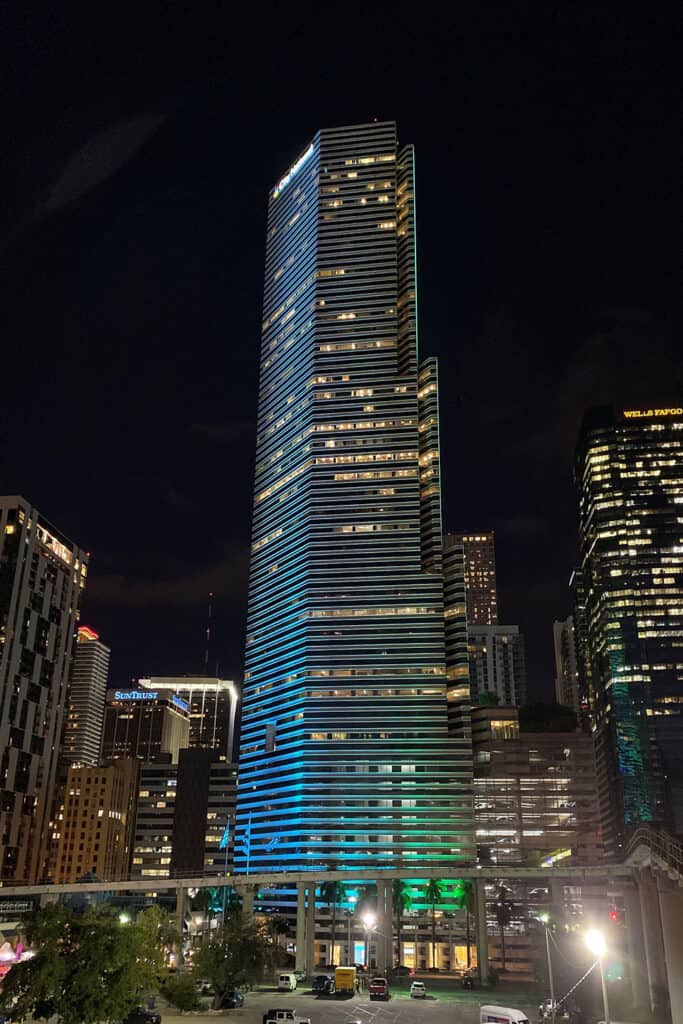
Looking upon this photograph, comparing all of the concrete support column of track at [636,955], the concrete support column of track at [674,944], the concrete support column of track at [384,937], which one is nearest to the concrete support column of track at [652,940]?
the concrete support column of track at [636,955]

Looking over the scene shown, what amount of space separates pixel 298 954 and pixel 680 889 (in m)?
80.4

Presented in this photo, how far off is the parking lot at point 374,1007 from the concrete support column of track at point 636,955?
37.7 feet

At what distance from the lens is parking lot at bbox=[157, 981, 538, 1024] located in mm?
71562

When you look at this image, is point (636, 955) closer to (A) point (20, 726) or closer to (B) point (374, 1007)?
(B) point (374, 1007)

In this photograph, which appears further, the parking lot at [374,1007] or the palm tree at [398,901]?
the palm tree at [398,901]

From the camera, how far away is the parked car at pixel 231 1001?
256 ft

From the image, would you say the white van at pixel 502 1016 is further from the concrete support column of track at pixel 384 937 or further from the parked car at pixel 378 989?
the concrete support column of track at pixel 384 937

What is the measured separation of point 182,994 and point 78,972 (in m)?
25.0

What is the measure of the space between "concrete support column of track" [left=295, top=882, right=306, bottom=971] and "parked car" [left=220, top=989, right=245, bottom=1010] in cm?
4780

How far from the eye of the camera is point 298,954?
129125 mm

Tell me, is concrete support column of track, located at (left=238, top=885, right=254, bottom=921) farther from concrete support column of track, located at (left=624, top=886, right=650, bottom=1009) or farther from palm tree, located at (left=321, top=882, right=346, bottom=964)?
concrete support column of track, located at (left=624, top=886, right=650, bottom=1009)

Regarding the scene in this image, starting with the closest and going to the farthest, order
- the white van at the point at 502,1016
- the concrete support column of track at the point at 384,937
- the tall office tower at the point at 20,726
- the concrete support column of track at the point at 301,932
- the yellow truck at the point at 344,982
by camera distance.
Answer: the white van at the point at 502,1016 → the yellow truck at the point at 344,982 → the concrete support column of track at the point at 301,932 → the concrete support column of track at the point at 384,937 → the tall office tower at the point at 20,726

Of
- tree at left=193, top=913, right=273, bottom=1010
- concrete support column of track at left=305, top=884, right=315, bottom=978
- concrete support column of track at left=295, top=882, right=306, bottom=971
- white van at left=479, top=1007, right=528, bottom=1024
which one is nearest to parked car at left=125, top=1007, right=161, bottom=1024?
tree at left=193, top=913, right=273, bottom=1010

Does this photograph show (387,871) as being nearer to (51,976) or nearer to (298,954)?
(298,954)
